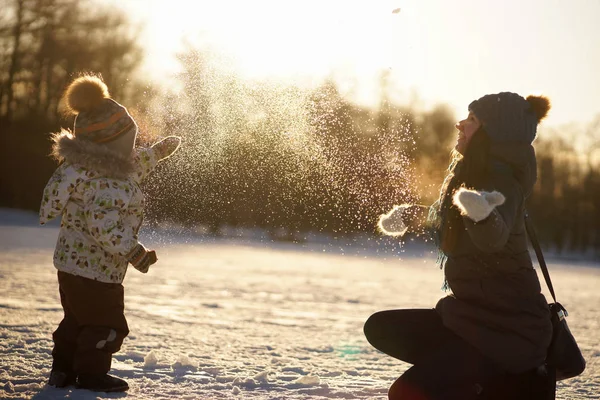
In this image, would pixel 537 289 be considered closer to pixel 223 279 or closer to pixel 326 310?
pixel 326 310

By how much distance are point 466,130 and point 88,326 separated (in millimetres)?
1970

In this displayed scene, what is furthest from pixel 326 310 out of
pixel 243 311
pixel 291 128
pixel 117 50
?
pixel 117 50

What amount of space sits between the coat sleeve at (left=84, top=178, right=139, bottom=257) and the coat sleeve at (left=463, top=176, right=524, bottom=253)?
1624 millimetres

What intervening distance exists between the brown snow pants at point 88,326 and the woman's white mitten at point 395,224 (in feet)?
4.38

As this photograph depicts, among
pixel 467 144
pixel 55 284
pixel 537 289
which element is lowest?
pixel 55 284

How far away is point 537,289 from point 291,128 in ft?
23.3

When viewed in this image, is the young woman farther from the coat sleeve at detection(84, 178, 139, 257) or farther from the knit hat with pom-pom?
the knit hat with pom-pom

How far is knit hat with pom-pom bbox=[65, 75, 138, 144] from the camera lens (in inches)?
159

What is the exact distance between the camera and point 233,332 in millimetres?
6383

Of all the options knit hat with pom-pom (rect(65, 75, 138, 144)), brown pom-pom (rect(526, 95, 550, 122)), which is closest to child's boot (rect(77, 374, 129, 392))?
knit hat with pom-pom (rect(65, 75, 138, 144))

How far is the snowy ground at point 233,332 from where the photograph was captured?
4227 millimetres

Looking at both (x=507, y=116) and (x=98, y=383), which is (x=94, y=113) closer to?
(x=98, y=383)

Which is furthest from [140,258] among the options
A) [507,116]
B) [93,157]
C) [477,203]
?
[507,116]

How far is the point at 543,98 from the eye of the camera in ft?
11.1
